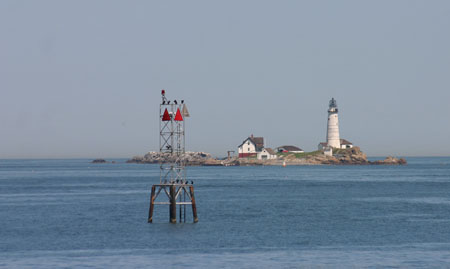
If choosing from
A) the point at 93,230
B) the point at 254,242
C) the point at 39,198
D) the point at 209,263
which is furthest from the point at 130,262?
the point at 39,198

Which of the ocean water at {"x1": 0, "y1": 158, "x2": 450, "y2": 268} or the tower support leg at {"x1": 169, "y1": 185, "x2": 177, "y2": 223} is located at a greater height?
the tower support leg at {"x1": 169, "y1": 185, "x2": 177, "y2": 223}

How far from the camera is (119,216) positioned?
62.4 meters

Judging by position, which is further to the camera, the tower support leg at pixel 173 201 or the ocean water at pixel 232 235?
the tower support leg at pixel 173 201

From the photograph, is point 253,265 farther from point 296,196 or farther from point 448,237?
point 296,196

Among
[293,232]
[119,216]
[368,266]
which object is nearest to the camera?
[368,266]

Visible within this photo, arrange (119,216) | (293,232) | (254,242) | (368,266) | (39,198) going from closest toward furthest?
(368,266) < (254,242) < (293,232) < (119,216) < (39,198)

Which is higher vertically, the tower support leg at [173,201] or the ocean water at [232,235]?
the tower support leg at [173,201]

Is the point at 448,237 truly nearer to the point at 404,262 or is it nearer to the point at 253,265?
the point at 404,262

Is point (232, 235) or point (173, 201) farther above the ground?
point (173, 201)

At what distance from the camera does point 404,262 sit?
3712cm

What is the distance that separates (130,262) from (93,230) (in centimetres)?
1539

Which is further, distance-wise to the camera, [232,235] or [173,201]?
[173,201]

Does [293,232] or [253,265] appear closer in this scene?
[253,265]

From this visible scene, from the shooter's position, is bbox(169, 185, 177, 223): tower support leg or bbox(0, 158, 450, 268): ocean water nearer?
bbox(0, 158, 450, 268): ocean water
